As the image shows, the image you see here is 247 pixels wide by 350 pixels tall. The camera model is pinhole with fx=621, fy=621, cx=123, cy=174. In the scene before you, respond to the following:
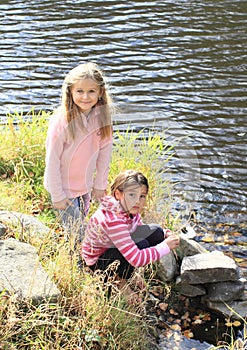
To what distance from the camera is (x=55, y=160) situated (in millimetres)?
4121

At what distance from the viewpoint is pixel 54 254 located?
3887mm

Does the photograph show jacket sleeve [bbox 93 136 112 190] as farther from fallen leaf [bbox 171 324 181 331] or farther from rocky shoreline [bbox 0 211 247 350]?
fallen leaf [bbox 171 324 181 331]

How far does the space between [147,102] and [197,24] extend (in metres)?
3.03

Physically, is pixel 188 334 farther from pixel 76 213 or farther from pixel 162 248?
pixel 76 213

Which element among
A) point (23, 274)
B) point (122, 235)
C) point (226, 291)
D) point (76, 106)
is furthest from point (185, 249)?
point (23, 274)

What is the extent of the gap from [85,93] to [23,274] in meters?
1.27

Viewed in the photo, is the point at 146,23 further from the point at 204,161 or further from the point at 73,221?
the point at 73,221

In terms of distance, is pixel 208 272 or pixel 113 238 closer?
pixel 113 238

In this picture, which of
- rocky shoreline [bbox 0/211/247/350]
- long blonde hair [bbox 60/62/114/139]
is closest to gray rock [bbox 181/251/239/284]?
rocky shoreline [bbox 0/211/247/350]

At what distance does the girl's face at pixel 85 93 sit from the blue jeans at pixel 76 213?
0.64 meters

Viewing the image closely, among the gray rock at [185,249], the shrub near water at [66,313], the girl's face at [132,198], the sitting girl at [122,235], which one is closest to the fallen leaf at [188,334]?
the shrub near water at [66,313]

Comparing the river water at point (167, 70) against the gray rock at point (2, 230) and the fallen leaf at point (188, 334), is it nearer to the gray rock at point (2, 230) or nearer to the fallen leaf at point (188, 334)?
the fallen leaf at point (188, 334)

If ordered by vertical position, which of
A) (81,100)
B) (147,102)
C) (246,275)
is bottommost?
(246,275)

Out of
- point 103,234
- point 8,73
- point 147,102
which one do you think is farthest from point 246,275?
point 8,73
